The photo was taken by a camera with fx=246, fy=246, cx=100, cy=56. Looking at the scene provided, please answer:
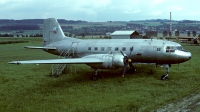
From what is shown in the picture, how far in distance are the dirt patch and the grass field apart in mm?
576

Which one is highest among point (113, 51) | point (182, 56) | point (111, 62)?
point (113, 51)

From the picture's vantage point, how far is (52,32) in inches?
1162

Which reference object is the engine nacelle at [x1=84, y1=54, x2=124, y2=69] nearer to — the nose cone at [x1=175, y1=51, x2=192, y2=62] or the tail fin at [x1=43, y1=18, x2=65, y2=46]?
the nose cone at [x1=175, y1=51, x2=192, y2=62]

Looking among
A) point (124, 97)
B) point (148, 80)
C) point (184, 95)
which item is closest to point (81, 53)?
point (148, 80)

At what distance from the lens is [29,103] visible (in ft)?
52.2

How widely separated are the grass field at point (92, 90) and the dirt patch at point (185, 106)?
58cm

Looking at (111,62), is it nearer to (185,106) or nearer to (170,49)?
(170,49)

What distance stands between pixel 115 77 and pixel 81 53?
4832 mm

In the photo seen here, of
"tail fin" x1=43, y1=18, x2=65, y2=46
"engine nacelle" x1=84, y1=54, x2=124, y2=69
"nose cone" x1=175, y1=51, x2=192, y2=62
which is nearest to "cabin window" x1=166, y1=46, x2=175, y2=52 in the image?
"nose cone" x1=175, y1=51, x2=192, y2=62

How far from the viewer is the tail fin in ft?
96.1

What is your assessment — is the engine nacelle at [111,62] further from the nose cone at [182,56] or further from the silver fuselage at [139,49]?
the nose cone at [182,56]

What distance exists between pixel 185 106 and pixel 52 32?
19178 millimetres

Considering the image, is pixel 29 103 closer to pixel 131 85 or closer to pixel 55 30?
pixel 131 85

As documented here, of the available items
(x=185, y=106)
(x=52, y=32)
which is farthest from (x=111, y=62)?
(x=52, y=32)
